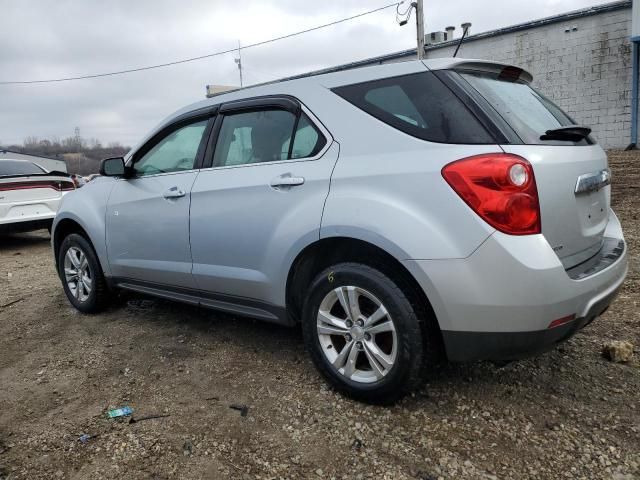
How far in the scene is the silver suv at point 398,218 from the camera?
83.0 inches

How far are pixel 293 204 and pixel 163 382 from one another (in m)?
1.33

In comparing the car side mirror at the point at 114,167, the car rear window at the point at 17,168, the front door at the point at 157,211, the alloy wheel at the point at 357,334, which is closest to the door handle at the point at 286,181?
the alloy wheel at the point at 357,334

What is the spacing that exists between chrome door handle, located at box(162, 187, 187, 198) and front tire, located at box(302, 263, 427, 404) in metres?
1.22

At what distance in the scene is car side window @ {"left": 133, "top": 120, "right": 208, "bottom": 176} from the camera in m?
3.44

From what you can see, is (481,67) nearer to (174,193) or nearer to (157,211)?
(174,193)

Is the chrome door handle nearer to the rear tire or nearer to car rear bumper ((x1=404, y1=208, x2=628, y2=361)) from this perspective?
the rear tire

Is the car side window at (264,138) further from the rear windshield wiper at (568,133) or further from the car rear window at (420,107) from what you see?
the rear windshield wiper at (568,133)

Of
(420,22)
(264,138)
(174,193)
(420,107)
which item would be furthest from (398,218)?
(420,22)

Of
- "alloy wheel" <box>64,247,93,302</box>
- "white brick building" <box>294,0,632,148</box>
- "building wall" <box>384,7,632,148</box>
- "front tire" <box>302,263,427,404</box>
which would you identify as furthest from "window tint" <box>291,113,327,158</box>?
"white brick building" <box>294,0,632,148</box>

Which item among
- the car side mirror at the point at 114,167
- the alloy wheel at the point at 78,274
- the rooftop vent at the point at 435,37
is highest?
the rooftop vent at the point at 435,37

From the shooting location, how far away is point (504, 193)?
2.08 meters

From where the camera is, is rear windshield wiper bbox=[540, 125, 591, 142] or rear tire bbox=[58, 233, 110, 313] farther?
rear tire bbox=[58, 233, 110, 313]

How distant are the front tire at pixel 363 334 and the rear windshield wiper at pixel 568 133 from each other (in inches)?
39.2

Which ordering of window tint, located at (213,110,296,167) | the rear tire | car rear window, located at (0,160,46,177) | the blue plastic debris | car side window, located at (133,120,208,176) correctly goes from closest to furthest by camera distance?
the blue plastic debris → window tint, located at (213,110,296,167) → car side window, located at (133,120,208,176) → the rear tire → car rear window, located at (0,160,46,177)
